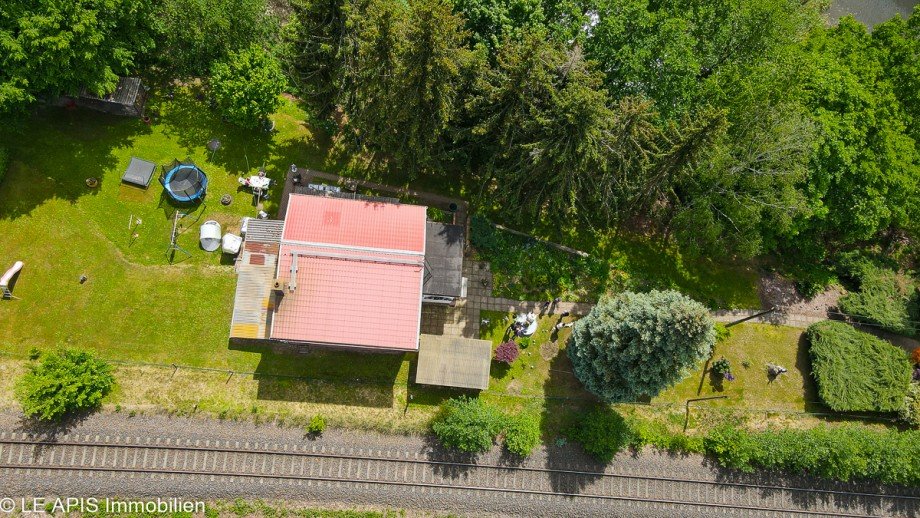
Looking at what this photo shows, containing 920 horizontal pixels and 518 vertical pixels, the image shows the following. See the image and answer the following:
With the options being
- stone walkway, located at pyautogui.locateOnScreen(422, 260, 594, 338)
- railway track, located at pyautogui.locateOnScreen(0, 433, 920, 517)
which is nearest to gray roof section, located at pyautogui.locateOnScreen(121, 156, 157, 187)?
railway track, located at pyautogui.locateOnScreen(0, 433, 920, 517)

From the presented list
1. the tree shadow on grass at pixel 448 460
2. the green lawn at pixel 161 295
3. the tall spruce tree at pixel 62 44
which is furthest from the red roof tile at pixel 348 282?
the tall spruce tree at pixel 62 44

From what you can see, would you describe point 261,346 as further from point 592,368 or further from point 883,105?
point 883,105

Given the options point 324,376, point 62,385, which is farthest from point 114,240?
point 324,376

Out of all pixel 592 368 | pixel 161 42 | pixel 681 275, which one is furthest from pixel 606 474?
pixel 161 42

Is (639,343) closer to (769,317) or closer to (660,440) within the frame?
(660,440)

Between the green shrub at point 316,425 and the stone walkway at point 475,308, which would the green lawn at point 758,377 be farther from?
the green shrub at point 316,425

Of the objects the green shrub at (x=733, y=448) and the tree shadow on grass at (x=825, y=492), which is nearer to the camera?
the green shrub at (x=733, y=448)
